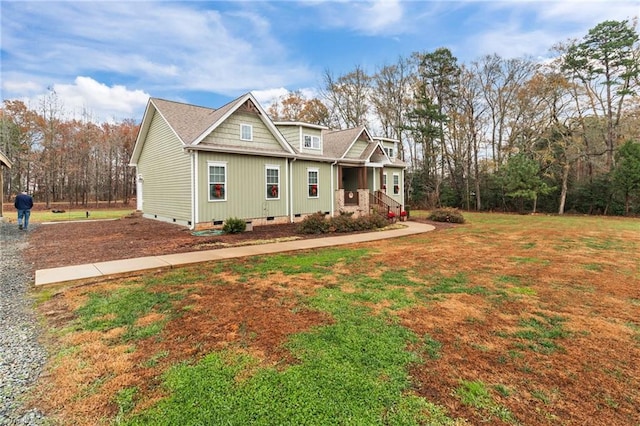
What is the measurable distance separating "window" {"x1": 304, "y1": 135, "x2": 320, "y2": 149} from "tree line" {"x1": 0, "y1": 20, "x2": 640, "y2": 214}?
15.4m

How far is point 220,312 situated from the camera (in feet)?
14.0

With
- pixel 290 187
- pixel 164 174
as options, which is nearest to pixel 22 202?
pixel 164 174

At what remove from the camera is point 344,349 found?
10.5 feet

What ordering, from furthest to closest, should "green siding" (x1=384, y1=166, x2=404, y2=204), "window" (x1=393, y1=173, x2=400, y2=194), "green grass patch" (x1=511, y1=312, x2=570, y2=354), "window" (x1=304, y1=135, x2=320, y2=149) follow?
"window" (x1=393, y1=173, x2=400, y2=194) < "green siding" (x1=384, y1=166, x2=404, y2=204) < "window" (x1=304, y1=135, x2=320, y2=149) < "green grass patch" (x1=511, y1=312, x2=570, y2=354)

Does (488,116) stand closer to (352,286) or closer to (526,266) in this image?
(526,266)

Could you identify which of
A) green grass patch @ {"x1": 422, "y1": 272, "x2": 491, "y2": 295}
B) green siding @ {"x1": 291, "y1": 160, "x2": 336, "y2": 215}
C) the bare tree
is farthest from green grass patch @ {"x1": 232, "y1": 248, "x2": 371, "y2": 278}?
the bare tree

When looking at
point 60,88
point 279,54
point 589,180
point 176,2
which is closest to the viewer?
point 176,2

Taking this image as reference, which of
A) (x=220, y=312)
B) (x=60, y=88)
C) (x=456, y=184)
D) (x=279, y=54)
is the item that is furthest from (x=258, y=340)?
(x=60, y=88)

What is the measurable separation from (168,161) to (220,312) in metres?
12.6

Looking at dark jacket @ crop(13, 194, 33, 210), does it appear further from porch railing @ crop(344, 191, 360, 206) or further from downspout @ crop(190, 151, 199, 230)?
porch railing @ crop(344, 191, 360, 206)

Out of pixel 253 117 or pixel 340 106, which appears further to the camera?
pixel 340 106

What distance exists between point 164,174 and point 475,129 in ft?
88.7

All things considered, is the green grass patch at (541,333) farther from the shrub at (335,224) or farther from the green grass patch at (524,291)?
the shrub at (335,224)

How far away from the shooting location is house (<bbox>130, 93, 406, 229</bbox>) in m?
12.7
